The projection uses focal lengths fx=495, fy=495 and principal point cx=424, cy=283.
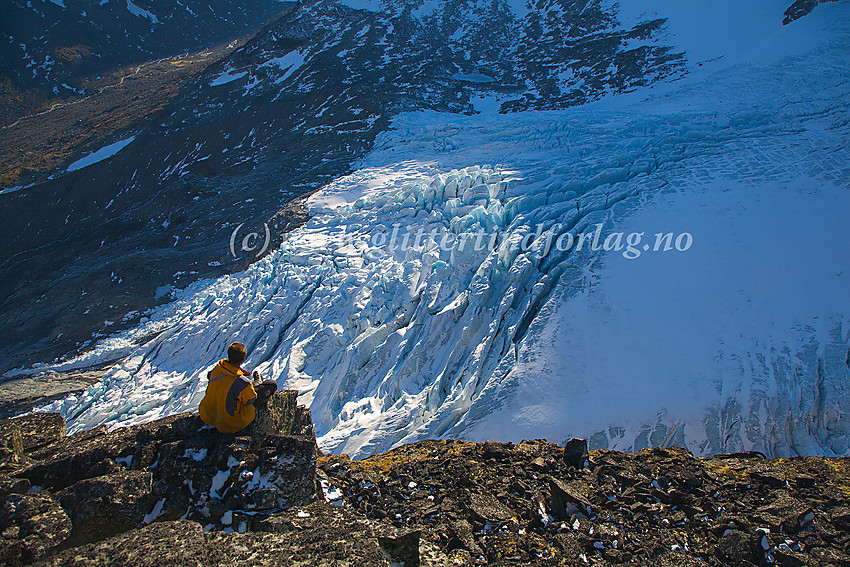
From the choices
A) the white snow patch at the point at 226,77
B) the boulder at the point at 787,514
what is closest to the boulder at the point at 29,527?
the boulder at the point at 787,514

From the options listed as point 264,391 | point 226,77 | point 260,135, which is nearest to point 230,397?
point 264,391

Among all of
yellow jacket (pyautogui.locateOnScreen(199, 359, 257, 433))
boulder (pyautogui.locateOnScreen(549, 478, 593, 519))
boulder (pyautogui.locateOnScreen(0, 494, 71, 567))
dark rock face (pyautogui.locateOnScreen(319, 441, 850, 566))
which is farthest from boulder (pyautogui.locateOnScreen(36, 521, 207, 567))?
boulder (pyautogui.locateOnScreen(549, 478, 593, 519))

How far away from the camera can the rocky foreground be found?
2902 millimetres

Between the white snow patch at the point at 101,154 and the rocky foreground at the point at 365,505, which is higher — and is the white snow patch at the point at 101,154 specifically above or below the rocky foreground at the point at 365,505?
above

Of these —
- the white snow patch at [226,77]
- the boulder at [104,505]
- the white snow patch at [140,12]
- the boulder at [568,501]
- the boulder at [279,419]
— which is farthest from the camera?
the white snow patch at [140,12]

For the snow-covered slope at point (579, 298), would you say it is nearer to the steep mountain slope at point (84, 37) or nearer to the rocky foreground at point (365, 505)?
the rocky foreground at point (365, 505)

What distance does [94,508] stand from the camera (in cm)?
307

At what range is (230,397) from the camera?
12.3 ft

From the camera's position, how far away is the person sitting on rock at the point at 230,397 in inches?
149

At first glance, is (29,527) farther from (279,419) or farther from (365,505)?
(365,505)

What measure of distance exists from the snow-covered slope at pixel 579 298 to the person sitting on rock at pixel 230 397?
3544 millimetres

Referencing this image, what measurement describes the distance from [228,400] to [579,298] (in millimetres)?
6272

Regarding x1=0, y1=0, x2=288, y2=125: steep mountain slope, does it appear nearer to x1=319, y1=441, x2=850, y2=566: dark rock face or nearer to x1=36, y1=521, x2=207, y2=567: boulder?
x1=36, y1=521, x2=207, y2=567: boulder

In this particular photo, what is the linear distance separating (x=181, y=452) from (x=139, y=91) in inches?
1650
